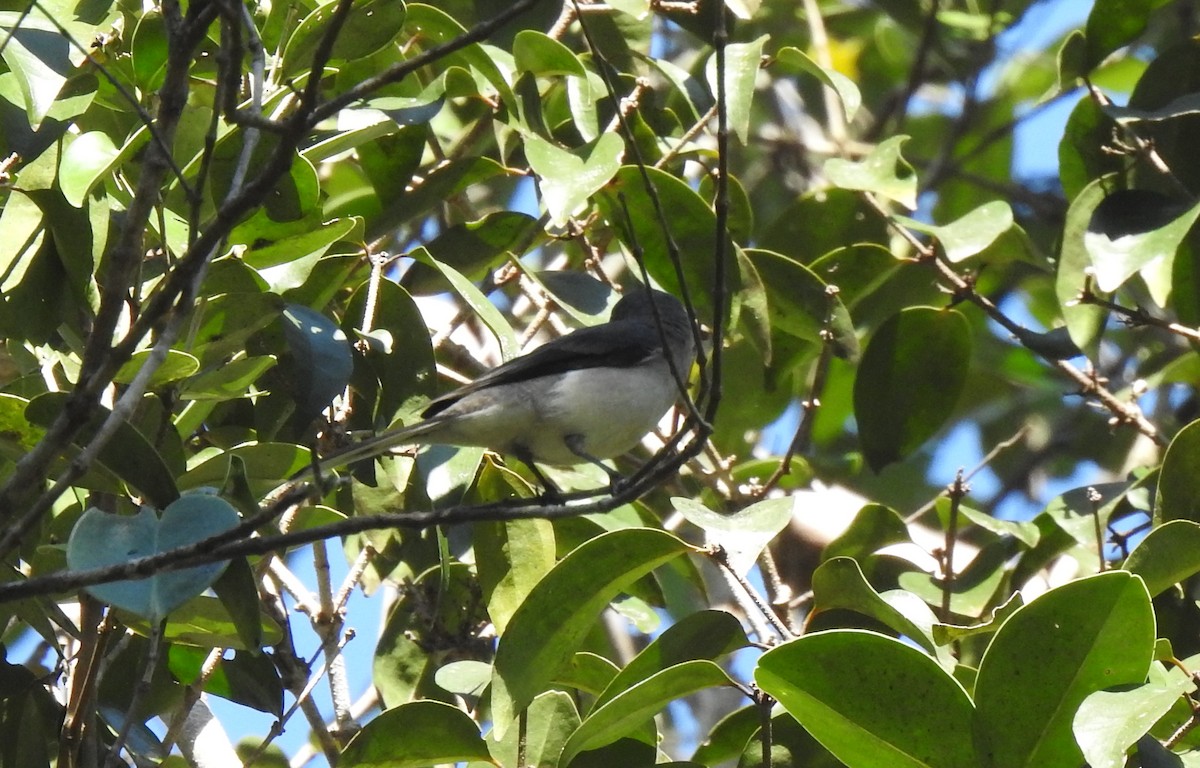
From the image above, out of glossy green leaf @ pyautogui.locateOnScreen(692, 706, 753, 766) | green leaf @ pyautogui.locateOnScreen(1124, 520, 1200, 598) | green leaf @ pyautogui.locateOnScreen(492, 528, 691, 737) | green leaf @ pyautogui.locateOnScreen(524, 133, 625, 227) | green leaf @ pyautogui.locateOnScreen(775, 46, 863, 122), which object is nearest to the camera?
green leaf @ pyautogui.locateOnScreen(492, 528, 691, 737)

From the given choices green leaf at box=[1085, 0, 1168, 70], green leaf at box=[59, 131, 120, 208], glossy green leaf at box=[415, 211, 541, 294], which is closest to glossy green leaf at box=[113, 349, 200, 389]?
green leaf at box=[59, 131, 120, 208]

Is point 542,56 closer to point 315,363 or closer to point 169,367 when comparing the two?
point 315,363

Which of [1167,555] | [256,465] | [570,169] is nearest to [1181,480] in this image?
[1167,555]

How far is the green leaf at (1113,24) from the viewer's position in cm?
428

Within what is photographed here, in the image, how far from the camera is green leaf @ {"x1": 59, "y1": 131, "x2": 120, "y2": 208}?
9.48ft

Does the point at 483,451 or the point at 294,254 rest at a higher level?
the point at 294,254

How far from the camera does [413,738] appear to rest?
3074 mm

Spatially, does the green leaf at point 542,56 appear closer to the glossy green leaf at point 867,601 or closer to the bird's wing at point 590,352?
the bird's wing at point 590,352

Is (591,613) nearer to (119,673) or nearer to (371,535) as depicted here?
(371,535)

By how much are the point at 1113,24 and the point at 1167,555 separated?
1.94 m

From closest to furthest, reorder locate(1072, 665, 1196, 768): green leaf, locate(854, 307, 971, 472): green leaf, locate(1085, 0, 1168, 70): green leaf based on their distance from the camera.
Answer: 1. locate(1072, 665, 1196, 768): green leaf
2. locate(1085, 0, 1168, 70): green leaf
3. locate(854, 307, 971, 472): green leaf

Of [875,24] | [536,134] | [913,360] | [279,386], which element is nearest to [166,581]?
[279,386]

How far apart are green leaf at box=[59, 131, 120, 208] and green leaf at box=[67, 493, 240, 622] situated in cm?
76

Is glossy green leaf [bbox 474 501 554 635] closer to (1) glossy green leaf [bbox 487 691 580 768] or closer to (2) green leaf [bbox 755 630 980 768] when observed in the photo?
(1) glossy green leaf [bbox 487 691 580 768]
